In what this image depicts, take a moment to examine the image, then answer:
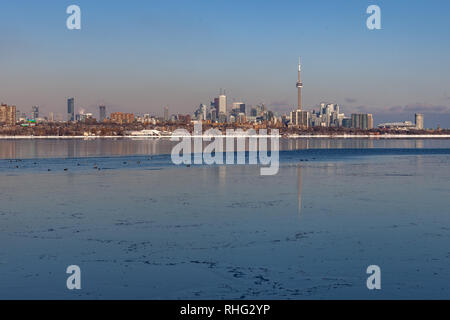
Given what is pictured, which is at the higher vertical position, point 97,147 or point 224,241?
point 97,147

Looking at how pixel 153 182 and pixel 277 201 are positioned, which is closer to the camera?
pixel 277 201

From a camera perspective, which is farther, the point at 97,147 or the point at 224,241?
the point at 97,147

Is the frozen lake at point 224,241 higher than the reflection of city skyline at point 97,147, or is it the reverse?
the reflection of city skyline at point 97,147

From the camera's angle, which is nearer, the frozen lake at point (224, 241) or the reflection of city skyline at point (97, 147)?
the frozen lake at point (224, 241)

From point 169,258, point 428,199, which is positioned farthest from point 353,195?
point 169,258

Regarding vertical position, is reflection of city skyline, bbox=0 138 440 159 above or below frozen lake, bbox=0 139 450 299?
above

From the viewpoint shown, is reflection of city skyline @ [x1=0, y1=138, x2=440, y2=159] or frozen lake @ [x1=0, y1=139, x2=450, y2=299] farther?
reflection of city skyline @ [x1=0, y1=138, x2=440, y2=159]

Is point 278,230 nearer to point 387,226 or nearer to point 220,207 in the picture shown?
point 387,226

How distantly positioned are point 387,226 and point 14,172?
22.3 meters

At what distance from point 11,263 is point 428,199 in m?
13.9

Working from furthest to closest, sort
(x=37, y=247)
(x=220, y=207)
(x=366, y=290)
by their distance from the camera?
(x=220, y=207) → (x=37, y=247) → (x=366, y=290)

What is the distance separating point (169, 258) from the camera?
983 cm

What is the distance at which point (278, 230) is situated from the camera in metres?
12.5

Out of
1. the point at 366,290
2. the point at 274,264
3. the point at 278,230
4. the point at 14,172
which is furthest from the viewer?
the point at 14,172
